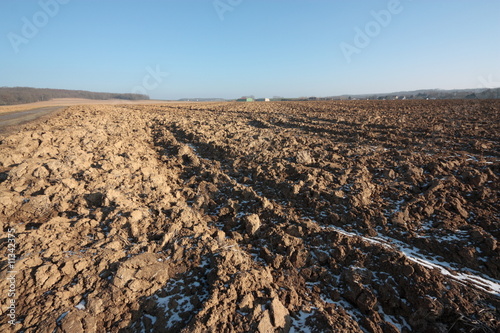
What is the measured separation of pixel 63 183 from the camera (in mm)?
5207

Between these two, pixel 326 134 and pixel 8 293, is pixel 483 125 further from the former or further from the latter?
pixel 8 293

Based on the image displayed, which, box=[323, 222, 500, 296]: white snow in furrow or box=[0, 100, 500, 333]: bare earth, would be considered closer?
box=[0, 100, 500, 333]: bare earth

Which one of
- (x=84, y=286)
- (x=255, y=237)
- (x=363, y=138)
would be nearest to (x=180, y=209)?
(x=255, y=237)

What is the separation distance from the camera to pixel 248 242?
4566 millimetres

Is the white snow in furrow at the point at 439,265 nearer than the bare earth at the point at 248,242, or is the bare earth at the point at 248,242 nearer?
the bare earth at the point at 248,242

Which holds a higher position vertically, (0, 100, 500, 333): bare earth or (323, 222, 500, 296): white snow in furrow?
(0, 100, 500, 333): bare earth

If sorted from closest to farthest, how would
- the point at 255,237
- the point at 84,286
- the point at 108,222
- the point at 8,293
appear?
the point at 8,293
the point at 84,286
the point at 108,222
the point at 255,237

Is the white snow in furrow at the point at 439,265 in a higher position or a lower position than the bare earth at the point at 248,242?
lower

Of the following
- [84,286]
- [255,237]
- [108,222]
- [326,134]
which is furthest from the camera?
[326,134]

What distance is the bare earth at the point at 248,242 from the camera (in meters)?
2.95

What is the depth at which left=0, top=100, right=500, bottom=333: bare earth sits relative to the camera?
295cm

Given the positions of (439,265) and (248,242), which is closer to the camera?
(439,265)

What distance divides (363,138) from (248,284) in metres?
10.0

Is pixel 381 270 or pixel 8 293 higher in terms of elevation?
pixel 8 293
